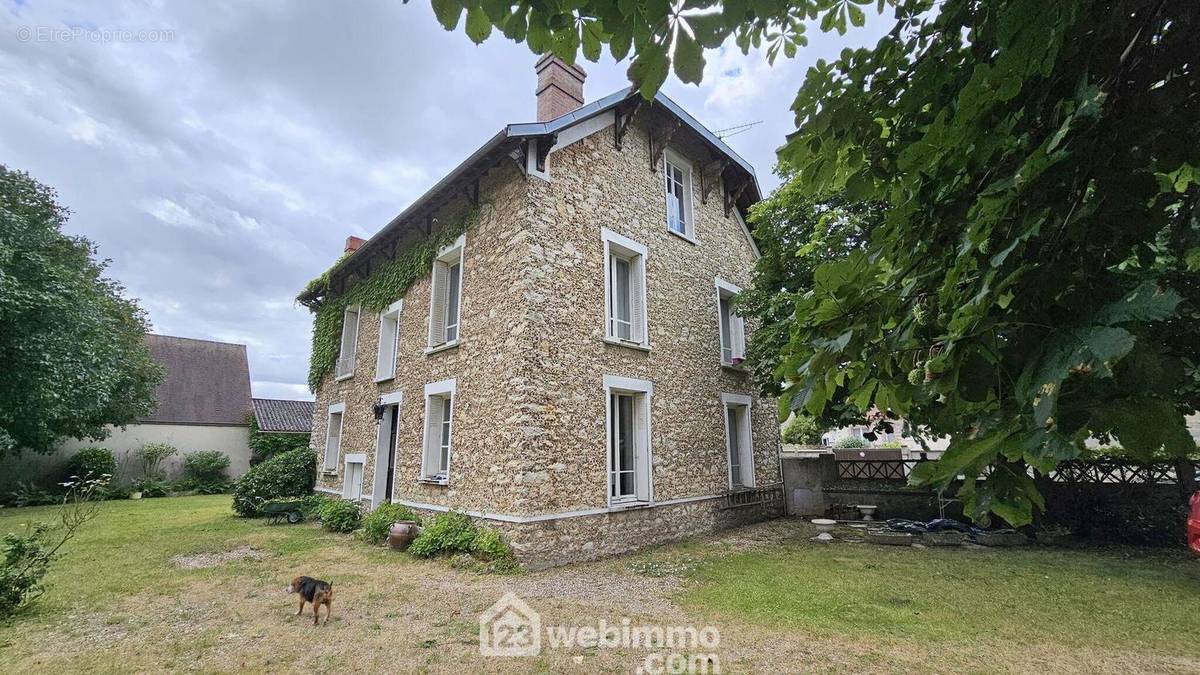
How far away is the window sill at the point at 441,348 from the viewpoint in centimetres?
913

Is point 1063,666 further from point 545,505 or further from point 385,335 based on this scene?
point 385,335

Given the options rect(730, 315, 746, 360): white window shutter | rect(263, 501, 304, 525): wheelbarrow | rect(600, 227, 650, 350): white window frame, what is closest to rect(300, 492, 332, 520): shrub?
rect(263, 501, 304, 525): wheelbarrow

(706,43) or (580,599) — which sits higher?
(706,43)

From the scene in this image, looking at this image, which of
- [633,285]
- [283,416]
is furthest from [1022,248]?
[283,416]

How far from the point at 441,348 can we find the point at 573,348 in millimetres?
2924

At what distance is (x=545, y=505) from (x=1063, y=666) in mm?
5565

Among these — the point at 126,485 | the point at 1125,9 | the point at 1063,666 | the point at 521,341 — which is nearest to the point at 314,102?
the point at 521,341

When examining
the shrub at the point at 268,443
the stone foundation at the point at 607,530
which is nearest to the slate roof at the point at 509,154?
the stone foundation at the point at 607,530

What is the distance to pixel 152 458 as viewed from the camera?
2048cm

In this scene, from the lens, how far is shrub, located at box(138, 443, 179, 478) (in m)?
20.5

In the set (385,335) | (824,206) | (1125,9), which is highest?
(824,206)

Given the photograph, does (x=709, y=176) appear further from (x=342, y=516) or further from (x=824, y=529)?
(x=342, y=516)

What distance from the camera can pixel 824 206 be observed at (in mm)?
10008

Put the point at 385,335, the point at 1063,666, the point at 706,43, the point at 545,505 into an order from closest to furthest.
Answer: the point at 706,43, the point at 1063,666, the point at 545,505, the point at 385,335
